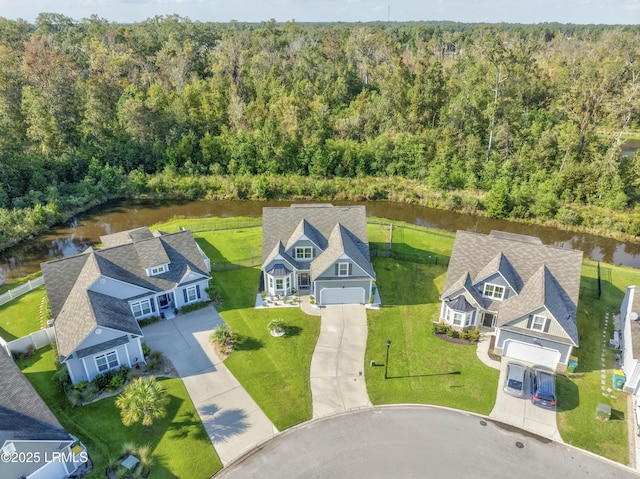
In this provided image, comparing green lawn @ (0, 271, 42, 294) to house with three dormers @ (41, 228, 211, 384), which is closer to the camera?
house with three dormers @ (41, 228, 211, 384)

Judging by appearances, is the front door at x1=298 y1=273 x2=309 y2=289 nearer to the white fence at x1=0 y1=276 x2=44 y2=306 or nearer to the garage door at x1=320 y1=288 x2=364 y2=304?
the garage door at x1=320 y1=288 x2=364 y2=304

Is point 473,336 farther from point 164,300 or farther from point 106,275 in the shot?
point 106,275

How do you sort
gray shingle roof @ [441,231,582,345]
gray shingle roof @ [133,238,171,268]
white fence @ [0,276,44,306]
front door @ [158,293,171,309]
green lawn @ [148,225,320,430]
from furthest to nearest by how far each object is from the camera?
white fence @ [0,276,44,306]
front door @ [158,293,171,309]
gray shingle roof @ [133,238,171,268]
gray shingle roof @ [441,231,582,345]
green lawn @ [148,225,320,430]

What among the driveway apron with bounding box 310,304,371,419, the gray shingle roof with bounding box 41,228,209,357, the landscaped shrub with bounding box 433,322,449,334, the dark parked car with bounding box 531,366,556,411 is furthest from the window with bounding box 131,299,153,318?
the dark parked car with bounding box 531,366,556,411

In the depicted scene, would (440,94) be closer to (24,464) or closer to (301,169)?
(301,169)

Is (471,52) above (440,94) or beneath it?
above

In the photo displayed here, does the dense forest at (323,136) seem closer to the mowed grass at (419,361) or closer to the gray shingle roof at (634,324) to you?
the gray shingle roof at (634,324)

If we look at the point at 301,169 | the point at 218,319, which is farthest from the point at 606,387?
the point at 301,169
